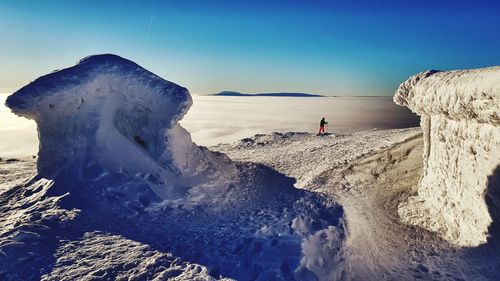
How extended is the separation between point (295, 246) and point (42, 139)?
8766 millimetres

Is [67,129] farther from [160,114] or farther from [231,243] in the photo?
[231,243]

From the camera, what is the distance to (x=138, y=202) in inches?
390

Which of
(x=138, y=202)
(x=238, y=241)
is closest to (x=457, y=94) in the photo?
(x=238, y=241)

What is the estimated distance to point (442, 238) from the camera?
7980 mm

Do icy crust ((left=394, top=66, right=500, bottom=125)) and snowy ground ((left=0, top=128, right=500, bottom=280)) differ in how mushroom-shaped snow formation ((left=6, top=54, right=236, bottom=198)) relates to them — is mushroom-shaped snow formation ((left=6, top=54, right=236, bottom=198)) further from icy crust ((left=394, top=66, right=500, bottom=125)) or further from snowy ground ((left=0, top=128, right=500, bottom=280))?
icy crust ((left=394, top=66, right=500, bottom=125))

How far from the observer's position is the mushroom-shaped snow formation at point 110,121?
10789mm

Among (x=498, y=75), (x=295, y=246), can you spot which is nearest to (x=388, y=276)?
(x=295, y=246)

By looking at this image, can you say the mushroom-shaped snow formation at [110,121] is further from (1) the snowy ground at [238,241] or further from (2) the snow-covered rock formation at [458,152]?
(2) the snow-covered rock formation at [458,152]

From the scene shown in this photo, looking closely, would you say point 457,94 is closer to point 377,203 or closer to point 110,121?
point 377,203

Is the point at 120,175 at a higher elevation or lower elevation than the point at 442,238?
higher

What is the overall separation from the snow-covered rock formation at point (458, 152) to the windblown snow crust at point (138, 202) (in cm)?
229

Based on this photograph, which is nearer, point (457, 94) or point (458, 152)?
point (457, 94)

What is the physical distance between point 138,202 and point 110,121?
3.18 metres

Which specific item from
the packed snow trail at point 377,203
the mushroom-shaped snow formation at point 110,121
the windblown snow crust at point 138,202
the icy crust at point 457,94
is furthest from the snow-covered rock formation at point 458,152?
the mushroom-shaped snow formation at point 110,121
